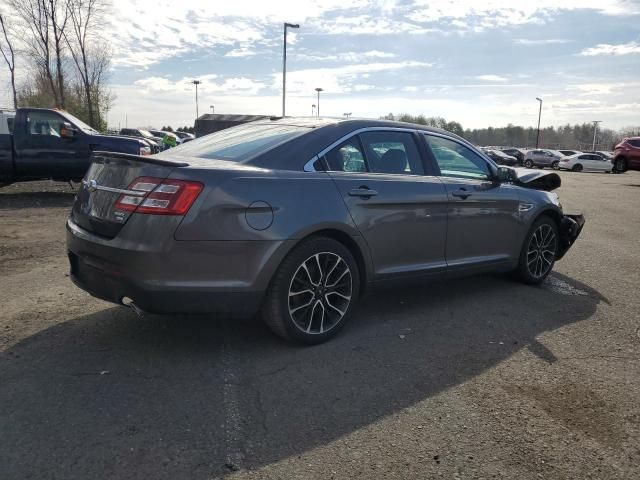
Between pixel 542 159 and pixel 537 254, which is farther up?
pixel 537 254

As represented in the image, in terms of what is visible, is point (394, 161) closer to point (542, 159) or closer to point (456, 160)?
point (456, 160)

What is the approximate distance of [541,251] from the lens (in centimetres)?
589

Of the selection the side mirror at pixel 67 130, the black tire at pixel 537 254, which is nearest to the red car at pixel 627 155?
the black tire at pixel 537 254

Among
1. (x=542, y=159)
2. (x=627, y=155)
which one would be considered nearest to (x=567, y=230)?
(x=627, y=155)

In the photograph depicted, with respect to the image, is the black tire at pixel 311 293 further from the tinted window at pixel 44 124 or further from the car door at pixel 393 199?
the tinted window at pixel 44 124

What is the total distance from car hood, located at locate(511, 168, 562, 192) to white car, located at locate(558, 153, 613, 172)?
131ft

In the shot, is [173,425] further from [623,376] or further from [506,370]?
[623,376]

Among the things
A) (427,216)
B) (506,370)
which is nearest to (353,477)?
(506,370)

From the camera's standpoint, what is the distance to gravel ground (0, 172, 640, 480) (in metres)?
2.64

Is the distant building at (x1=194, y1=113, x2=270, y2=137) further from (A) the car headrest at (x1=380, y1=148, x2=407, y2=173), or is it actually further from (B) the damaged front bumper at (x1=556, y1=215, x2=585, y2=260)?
(A) the car headrest at (x1=380, y1=148, x2=407, y2=173)

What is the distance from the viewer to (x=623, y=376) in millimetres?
3670

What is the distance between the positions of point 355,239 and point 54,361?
2152 millimetres

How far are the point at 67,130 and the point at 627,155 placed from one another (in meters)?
26.1

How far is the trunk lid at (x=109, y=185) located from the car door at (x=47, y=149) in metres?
8.58
